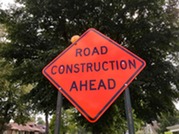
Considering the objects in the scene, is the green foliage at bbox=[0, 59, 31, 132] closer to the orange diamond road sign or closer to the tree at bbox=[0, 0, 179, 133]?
the tree at bbox=[0, 0, 179, 133]

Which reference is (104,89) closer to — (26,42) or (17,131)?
(26,42)

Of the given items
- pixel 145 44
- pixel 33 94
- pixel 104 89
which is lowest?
pixel 104 89

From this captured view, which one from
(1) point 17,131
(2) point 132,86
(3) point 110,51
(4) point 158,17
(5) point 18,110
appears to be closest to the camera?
(3) point 110,51

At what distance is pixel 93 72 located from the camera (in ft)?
9.33

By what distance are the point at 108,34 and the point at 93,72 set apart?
9.27 m

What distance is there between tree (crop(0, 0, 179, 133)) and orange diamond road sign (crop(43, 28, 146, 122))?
281 inches

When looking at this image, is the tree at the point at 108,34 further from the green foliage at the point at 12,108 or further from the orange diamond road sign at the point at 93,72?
the green foliage at the point at 12,108

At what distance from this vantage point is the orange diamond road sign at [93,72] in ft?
8.72

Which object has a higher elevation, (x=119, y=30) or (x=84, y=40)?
(x=119, y=30)

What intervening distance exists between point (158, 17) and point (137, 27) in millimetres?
1146

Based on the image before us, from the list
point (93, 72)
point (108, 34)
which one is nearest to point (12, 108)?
point (108, 34)

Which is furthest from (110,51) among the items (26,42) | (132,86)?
(26,42)

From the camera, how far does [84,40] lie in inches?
122

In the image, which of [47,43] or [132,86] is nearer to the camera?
[132,86]
